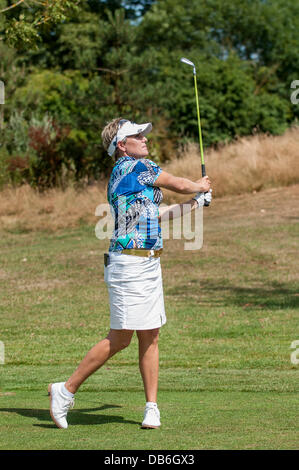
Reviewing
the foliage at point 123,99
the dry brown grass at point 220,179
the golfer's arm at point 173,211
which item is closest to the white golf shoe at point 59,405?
the golfer's arm at point 173,211

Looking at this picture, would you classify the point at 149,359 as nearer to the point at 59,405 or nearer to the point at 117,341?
the point at 117,341

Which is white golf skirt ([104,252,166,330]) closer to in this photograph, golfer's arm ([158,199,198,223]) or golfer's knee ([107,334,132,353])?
golfer's knee ([107,334,132,353])

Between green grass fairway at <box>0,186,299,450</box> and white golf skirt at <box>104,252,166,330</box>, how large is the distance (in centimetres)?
68

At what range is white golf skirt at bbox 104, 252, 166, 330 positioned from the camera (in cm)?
541

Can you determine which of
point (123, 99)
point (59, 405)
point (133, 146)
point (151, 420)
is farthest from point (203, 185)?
point (123, 99)

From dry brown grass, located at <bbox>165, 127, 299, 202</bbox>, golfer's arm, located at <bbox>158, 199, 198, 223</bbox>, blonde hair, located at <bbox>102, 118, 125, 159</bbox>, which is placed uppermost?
dry brown grass, located at <bbox>165, 127, 299, 202</bbox>

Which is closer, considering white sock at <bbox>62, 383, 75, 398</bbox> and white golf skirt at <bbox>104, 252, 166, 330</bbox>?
white golf skirt at <bbox>104, 252, 166, 330</bbox>

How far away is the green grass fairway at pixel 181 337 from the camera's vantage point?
5379mm

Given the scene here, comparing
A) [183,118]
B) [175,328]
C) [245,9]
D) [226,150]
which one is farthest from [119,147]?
[245,9]

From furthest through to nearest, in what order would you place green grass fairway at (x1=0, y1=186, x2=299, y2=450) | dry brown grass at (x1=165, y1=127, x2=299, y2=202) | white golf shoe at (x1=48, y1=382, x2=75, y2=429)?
dry brown grass at (x1=165, y1=127, x2=299, y2=202)
white golf shoe at (x1=48, y1=382, x2=75, y2=429)
green grass fairway at (x1=0, y1=186, x2=299, y2=450)

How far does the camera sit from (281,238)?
18.6 meters

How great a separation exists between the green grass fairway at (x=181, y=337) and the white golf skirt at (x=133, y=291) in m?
0.68

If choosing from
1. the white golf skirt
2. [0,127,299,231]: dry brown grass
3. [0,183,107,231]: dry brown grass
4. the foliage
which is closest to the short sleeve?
the white golf skirt

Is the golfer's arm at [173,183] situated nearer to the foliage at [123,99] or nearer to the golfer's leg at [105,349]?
the golfer's leg at [105,349]
